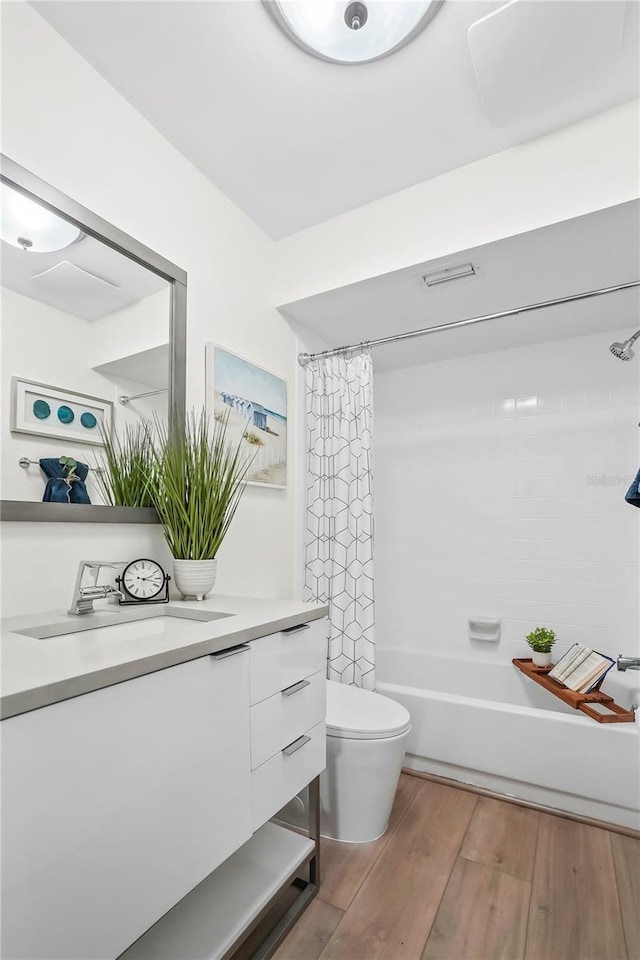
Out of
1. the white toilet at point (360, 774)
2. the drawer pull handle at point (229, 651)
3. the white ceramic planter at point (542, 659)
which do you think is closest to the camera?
the drawer pull handle at point (229, 651)

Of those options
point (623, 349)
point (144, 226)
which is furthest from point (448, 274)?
point (144, 226)

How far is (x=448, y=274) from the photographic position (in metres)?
2.10

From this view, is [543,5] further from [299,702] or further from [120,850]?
[120,850]

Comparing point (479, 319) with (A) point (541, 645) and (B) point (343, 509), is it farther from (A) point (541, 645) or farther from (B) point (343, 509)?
(A) point (541, 645)

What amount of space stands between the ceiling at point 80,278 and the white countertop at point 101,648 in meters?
0.88

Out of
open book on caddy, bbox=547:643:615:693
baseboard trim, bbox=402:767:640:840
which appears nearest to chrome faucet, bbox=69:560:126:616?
baseboard trim, bbox=402:767:640:840

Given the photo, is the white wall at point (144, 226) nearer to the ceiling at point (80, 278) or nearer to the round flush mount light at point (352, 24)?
the ceiling at point (80, 278)

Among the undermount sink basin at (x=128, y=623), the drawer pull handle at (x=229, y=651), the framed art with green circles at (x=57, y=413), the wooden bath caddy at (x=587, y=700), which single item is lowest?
the wooden bath caddy at (x=587, y=700)

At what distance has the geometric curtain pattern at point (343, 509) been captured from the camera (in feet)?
7.23

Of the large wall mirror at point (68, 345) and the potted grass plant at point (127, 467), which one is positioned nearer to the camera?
the large wall mirror at point (68, 345)

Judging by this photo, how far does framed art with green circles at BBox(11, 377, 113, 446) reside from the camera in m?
1.28

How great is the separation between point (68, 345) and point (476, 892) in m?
2.07

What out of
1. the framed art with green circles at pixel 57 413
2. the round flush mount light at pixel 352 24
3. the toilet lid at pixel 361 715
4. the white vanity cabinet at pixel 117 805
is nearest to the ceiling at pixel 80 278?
the framed art with green circles at pixel 57 413

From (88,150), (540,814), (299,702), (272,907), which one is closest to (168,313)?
(88,150)
